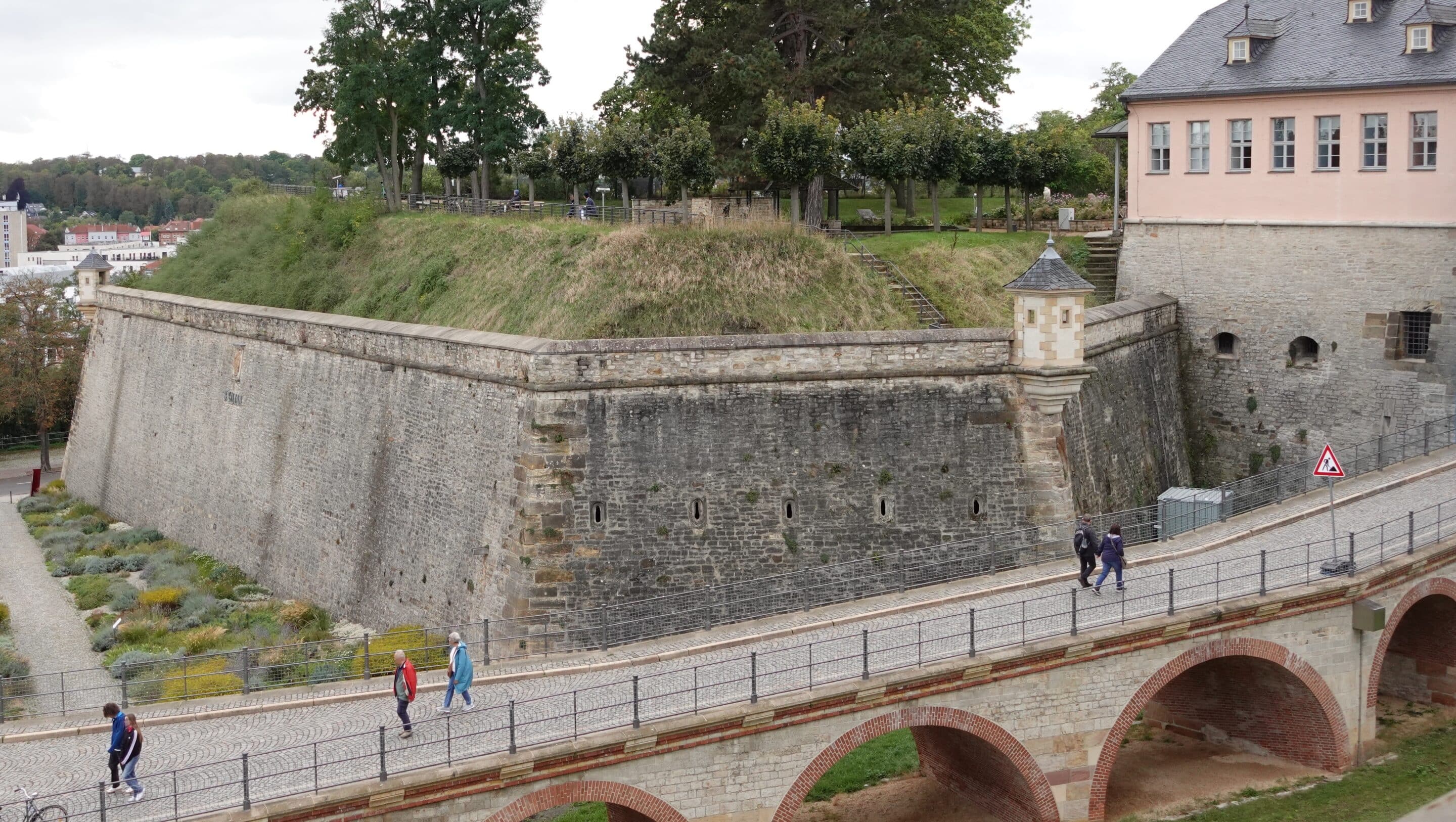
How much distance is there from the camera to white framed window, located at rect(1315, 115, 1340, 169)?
32562 millimetres

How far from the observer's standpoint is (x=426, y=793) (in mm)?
17812

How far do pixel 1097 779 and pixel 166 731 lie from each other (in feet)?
43.6

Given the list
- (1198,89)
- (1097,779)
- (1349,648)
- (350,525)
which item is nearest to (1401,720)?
(1349,648)

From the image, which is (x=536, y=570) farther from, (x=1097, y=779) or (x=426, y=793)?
(x=1097, y=779)

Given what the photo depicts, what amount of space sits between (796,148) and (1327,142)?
11677mm

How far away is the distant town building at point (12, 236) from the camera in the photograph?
144625 millimetres

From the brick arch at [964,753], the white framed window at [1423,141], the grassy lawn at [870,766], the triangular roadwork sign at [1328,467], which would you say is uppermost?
the white framed window at [1423,141]

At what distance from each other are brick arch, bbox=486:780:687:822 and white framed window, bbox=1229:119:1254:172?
2172 cm

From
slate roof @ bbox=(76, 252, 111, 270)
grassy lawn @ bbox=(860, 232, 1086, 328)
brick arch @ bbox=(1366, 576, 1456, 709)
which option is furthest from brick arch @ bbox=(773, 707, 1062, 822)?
slate roof @ bbox=(76, 252, 111, 270)

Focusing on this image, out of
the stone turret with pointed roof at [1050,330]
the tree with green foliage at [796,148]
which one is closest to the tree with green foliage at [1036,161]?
the tree with green foliage at [796,148]

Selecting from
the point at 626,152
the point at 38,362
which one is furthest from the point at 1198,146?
the point at 38,362

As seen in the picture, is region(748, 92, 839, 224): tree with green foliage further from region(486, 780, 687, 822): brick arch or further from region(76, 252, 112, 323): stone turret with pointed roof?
region(76, 252, 112, 323): stone turret with pointed roof

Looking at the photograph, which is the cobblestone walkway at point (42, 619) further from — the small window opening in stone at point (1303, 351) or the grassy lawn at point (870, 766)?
the small window opening in stone at point (1303, 351)

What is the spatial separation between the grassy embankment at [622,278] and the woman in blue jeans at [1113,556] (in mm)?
8169
